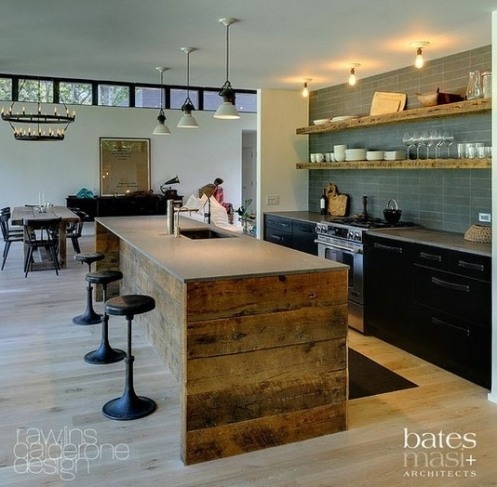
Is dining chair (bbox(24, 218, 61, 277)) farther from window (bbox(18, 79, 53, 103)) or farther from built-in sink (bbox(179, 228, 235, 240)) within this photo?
window (bbox(18, 79, 53, 103))

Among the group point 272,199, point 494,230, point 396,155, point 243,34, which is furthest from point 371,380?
point 272,199

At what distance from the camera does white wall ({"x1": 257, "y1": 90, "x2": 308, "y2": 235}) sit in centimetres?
652

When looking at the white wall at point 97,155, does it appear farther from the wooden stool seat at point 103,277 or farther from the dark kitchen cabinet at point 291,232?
the wooden stool seat at point 103,277

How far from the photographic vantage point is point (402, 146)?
206 inches

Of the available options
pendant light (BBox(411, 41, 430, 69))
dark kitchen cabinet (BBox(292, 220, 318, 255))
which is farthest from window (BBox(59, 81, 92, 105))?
pendant light (BBox(411, 41, 430, 69))

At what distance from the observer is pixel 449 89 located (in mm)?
4656

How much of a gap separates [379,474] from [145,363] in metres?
2.04

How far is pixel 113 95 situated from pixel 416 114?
796 centimetres

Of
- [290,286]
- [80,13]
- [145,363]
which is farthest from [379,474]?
[80,13]

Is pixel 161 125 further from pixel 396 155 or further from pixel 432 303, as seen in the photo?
pixel 432 303

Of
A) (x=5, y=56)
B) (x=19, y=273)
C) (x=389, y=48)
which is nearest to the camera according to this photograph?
(x=389, y=48)

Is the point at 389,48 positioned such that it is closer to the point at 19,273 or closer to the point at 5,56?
the point at 5,56

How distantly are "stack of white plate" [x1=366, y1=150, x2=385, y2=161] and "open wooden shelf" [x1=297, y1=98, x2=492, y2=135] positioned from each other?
275 millimetres

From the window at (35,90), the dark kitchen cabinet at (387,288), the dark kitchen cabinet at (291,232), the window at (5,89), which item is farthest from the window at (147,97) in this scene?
the dark kitchen cabinet at (387,288)
